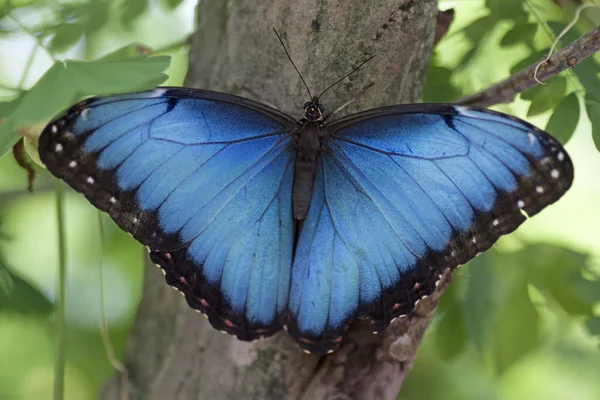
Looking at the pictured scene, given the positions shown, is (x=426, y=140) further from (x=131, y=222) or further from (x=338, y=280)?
(x=131, y=222)

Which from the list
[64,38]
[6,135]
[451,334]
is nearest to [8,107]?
[6,135]

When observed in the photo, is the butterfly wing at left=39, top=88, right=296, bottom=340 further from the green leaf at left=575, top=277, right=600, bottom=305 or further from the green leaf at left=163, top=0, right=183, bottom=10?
the green leaf at left=575, top=277, right=600, bottom=305

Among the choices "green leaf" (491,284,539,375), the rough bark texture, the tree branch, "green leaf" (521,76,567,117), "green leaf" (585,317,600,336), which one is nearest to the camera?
the tree branch

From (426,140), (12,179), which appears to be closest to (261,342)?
(426,140)

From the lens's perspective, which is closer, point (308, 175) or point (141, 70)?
point (141, 70)

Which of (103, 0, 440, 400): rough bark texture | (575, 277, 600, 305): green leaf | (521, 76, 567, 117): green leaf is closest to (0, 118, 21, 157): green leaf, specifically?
(103, 0, 440, 400): rough bark texture

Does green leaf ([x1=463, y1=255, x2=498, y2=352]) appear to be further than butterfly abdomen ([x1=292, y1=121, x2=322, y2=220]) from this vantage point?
Yes

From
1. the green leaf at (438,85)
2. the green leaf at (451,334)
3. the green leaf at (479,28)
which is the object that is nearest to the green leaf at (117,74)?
the green leaf at (438,85)
